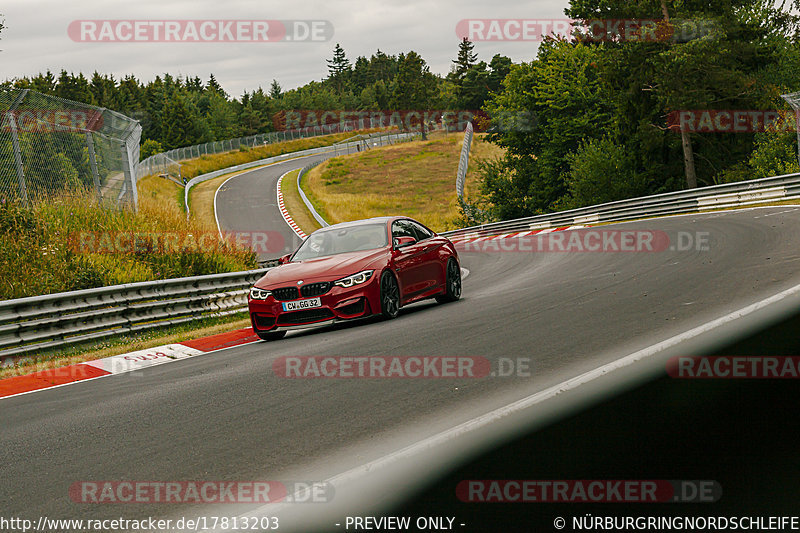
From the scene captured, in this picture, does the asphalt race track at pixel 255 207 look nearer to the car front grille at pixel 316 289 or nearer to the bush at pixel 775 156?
the bush at pixel 775 156

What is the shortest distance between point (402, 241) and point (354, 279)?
4.98 feet

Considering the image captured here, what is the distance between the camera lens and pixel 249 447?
5375 millimetres

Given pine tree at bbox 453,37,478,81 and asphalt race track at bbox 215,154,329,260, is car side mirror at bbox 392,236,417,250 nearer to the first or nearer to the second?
asphalt race track at bbox 215,154,329,260

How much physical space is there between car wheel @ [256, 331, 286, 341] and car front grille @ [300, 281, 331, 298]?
92 cm

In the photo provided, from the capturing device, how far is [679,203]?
1240 inches

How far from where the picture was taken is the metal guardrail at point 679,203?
2820 cm

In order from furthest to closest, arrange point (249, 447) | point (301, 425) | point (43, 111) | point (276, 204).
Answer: point (276, 204), point (43, 111), point (301, 425), point (249, 447)

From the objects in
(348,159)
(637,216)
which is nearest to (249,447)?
(637,216)

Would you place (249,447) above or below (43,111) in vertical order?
below

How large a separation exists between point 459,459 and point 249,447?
88.9 inches

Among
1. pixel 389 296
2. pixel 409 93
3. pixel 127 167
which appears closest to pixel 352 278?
pixel 389 296

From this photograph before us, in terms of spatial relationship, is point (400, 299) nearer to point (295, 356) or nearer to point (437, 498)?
point (295, 356)

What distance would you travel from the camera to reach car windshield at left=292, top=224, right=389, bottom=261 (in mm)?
12617

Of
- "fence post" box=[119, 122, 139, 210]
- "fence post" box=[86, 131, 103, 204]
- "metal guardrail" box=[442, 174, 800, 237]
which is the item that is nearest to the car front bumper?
"fence post" box=[86, 131, 103, 204]
